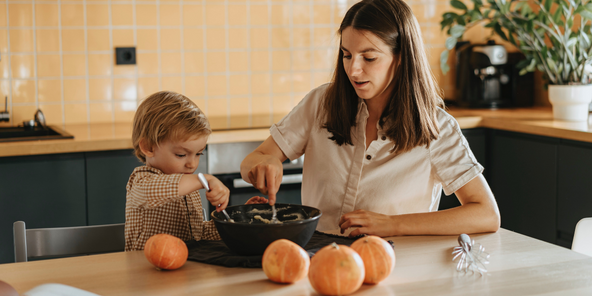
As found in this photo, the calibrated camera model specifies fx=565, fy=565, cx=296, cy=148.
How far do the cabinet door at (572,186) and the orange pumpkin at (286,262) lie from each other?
167 cm

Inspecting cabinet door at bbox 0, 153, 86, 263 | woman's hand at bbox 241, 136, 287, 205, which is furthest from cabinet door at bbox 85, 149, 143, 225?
woman's hand at bbox 241, 136, 287, 205

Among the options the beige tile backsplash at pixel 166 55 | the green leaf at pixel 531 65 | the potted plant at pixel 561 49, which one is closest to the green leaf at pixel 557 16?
the potted plant at pixel 561 49

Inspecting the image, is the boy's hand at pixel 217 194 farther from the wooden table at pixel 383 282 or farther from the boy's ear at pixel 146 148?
the boy's ear at pixel 146 148

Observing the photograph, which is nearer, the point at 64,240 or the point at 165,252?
the point at 165,252

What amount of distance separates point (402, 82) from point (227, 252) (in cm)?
63

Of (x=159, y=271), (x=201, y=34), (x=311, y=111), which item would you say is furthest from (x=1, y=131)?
(x=159, y=271)

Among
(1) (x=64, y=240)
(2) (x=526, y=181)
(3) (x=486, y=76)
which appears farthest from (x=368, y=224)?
(3) (x=486, y=76)

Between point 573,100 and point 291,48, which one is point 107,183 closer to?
point 291,48

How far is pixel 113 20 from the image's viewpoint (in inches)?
104

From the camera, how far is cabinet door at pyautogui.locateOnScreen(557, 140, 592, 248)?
2.17 meters

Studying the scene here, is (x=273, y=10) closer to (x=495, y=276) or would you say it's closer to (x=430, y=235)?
(x=430, y=235)

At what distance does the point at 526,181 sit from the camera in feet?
8.19

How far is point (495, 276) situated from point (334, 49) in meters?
2.21

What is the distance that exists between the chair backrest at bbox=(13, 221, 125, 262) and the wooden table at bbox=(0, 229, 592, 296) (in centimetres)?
22
